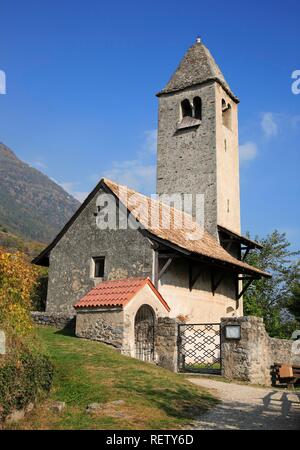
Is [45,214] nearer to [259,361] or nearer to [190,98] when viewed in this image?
[190,98]

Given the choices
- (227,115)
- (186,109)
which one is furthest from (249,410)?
(227,115)

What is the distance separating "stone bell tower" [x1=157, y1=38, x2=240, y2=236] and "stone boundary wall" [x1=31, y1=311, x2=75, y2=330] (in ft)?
27.6

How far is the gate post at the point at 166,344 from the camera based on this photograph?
1377 centimetres

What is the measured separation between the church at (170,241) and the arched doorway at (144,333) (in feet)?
0.11

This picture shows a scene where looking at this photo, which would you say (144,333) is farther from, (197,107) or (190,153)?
(197,107)

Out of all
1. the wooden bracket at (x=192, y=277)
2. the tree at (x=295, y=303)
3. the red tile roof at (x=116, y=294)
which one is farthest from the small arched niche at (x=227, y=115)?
the red tile roof at (x=116, y=294)

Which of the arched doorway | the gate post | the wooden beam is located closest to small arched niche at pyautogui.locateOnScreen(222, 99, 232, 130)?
the wooden beam

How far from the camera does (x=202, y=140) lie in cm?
2359

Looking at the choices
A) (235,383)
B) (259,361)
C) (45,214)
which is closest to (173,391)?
(235,383)

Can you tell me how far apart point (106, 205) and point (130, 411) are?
37.2 feet

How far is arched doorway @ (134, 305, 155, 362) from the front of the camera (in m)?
14.5

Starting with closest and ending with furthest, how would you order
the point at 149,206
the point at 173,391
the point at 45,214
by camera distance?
the point at 173,391
the point at 149,206
the point at 45,214

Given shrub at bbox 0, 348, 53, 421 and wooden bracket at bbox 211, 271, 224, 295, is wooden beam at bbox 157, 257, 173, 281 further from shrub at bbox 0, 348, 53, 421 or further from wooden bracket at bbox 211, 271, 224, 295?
shrub at bbox 0, 348, 53, 421
